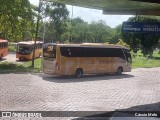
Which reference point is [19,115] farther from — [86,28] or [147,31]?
[147,31]

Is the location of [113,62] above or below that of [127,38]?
below

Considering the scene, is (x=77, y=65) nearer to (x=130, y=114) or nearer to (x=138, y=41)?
(x=138, y=41)

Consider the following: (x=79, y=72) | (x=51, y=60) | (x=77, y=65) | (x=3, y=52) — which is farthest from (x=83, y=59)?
(x=3, y=52)

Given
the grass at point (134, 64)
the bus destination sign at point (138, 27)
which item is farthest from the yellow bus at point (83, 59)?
the bus destination sign at point (138, 27)

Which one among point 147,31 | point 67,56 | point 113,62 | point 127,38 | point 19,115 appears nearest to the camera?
point 19,115

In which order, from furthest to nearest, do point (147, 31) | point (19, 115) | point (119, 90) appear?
point (119, 90)
point (147, 31)
point (19, 115)

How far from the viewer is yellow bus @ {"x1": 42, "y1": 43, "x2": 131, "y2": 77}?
14831mm

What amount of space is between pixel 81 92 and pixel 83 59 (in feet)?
11.3

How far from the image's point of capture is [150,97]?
13.4m

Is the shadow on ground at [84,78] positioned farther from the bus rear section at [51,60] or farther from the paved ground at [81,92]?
the bus rear section at [51,60]

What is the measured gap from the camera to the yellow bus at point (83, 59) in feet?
48.7

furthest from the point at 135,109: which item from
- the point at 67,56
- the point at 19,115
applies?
the point at 67,56

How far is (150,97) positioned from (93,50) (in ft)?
13.4

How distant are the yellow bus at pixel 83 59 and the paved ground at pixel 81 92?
0.46 metres
